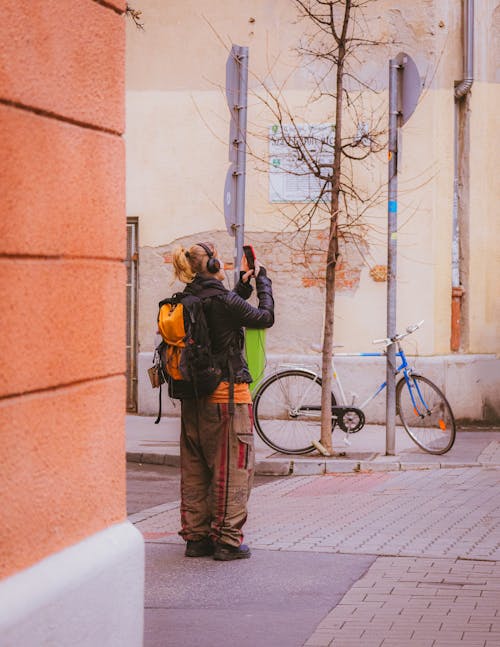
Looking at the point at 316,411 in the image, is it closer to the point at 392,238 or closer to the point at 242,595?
the point at 392,238

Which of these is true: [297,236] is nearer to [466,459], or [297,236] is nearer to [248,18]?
[248,18]

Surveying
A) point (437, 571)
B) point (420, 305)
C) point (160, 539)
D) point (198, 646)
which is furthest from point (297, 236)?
point (198, 646)

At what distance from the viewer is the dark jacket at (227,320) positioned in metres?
8.03

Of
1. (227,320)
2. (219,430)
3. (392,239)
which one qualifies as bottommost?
(219,430)

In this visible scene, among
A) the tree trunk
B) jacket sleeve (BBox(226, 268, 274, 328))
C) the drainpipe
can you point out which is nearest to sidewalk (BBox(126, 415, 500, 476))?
the tree trunk

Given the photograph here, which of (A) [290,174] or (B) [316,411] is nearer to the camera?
(B) [316,411]

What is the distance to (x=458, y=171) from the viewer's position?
17250mm

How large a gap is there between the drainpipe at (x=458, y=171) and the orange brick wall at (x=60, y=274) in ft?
40.7

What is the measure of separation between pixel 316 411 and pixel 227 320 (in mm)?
5693

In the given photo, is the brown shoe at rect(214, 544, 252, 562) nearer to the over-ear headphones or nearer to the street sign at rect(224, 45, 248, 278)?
the over-ear headphones

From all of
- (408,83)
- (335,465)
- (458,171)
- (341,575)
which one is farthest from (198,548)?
(458,171)

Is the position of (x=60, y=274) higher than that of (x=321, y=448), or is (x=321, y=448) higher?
(x=60, y=274)

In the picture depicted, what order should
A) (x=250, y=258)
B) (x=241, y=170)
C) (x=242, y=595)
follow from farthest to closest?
(x=241, y=170)
(x=250, y=258)
(x=242, y=595)

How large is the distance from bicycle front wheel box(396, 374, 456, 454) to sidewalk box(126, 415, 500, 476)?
0.47 feet
